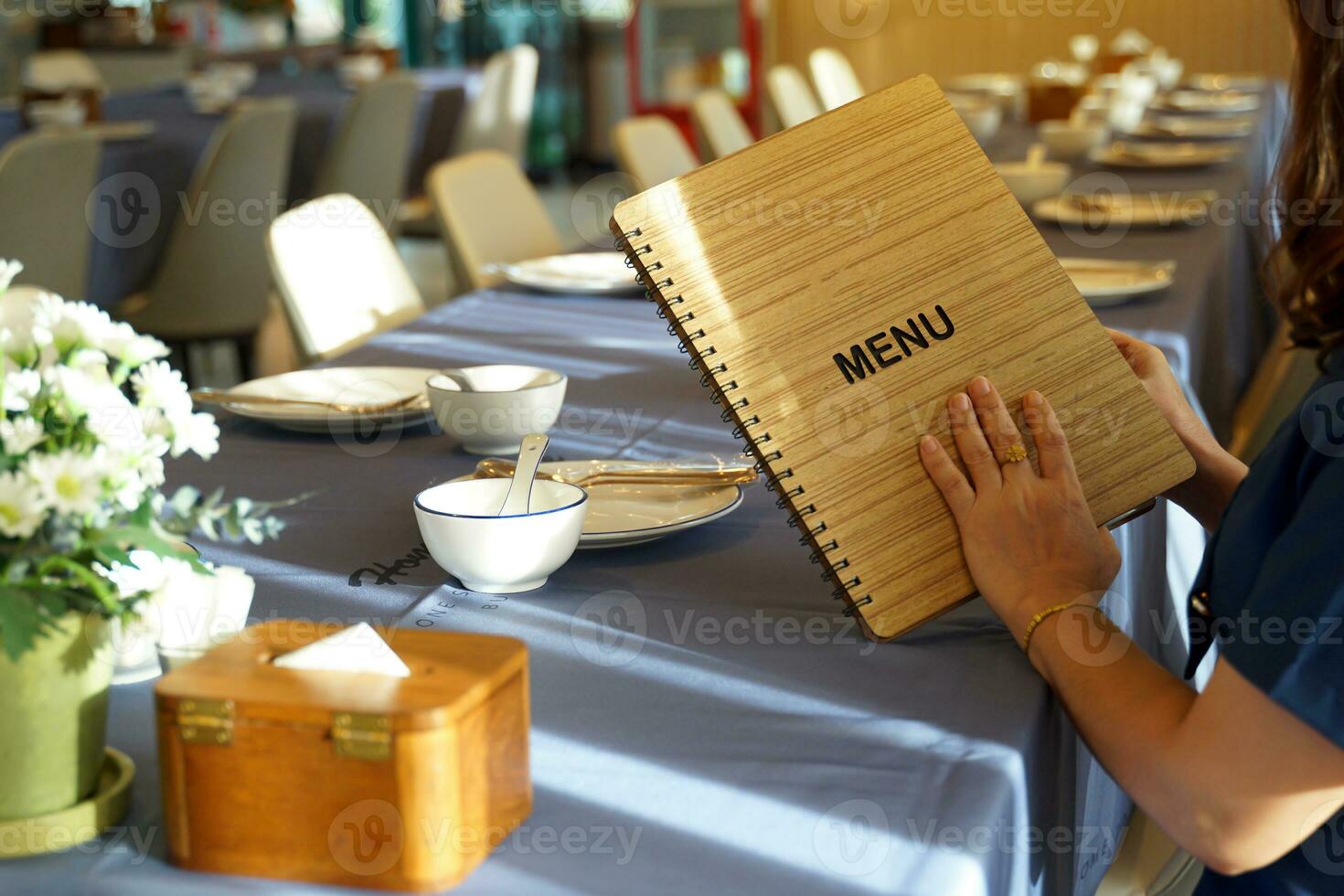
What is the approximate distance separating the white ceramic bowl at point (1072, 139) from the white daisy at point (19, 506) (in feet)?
10.3

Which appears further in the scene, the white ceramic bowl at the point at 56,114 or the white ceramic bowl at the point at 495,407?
the white ceramic bowl at the point at 56,114

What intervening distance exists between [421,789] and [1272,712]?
42 centimetres

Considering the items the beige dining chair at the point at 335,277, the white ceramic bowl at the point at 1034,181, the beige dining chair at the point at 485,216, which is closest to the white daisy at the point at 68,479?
the beige dining chair at the point at 335,277

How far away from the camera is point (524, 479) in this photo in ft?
3.26

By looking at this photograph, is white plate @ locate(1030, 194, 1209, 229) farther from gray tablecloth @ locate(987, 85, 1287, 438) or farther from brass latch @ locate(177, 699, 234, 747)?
brass latch @ locate(177, 699, 234, 747)

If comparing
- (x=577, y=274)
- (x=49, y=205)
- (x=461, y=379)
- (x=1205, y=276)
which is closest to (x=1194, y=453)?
(x=461, y=379)

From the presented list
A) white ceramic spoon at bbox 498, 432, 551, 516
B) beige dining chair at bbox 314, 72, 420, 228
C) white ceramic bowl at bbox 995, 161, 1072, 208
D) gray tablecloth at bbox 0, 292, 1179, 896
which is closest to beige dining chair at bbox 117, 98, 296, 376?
beige dining chair at bbox 314, 72, 420, 228

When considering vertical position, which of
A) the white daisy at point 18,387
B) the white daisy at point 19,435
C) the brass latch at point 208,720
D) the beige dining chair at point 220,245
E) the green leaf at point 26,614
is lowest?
the beige dining chair at point 220,245

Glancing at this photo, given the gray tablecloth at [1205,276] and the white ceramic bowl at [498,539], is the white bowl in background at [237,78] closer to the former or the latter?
the gray tablecloth at [1205,276]

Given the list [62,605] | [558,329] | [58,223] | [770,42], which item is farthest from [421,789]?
[770,42]

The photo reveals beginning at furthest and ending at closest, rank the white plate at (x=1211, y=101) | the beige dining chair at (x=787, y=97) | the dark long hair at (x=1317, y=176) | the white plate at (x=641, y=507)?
1. the beige dining chair at (x=787, y=97)
2. the white plate at (x=1211, y=101)
3. the white plate at (x=641, y=507)
4. the dark long hair at (x=1317, y=176)

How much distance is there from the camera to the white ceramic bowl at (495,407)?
1.24 m

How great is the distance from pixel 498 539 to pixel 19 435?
34 centimetres

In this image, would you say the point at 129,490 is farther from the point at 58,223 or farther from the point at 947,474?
the point at 58,223
